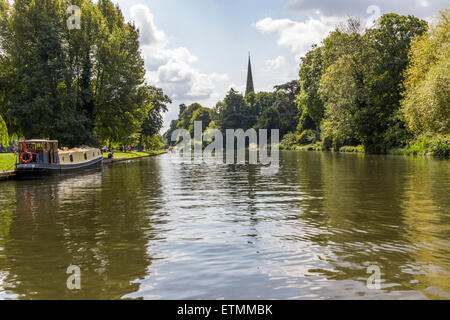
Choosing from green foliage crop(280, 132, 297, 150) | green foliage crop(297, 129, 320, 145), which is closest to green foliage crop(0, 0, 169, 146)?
green foliage crop(297, 129, 320, 145)

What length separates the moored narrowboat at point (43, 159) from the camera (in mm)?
26641

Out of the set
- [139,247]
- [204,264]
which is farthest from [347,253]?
[139,247]

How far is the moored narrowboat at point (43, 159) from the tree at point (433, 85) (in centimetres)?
3069

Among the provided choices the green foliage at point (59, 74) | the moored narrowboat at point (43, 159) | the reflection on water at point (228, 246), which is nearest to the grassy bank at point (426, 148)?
the reflection on water at point (228, 246)

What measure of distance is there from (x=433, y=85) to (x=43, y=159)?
105 feet

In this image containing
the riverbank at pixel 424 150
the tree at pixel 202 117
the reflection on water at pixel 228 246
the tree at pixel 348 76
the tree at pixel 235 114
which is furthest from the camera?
the tree at pixel 202 117

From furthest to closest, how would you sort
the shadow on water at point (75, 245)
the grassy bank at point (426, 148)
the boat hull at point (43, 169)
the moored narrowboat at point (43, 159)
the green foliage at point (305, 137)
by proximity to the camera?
the green foliage at point (305, 137) → the grassy bank at point (426, 148) → the moored narrowboat at point (43, 159) → the boat hull at point (43, 169) → the shadow on water at point (75, 245)

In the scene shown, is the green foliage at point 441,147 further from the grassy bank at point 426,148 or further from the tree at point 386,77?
the tree at point 386,77

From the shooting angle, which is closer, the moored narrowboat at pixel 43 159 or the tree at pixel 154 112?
the moored narrowboat at pixel 43 159

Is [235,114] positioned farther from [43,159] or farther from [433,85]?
[43,159]

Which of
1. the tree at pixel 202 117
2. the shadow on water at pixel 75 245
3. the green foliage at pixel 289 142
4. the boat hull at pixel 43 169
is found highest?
the tree at pixel 202 117

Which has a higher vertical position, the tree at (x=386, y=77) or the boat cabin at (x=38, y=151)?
the tree at (x=386, y=77)

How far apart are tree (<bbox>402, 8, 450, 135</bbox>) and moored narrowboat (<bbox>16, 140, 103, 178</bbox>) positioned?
101ft

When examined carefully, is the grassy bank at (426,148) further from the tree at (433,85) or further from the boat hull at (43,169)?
the boat hull at (43,169)
